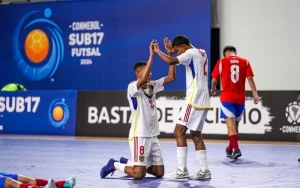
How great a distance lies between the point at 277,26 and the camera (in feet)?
67.8

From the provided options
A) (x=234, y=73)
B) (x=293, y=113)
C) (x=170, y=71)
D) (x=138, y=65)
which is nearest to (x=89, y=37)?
(x=293, y=113)

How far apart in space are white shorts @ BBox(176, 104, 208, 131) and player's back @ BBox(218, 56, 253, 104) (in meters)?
3.54

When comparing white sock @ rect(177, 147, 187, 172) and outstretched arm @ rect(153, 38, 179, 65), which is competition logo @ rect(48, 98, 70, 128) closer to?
white sock @ rect(177, 147, 187, 172)

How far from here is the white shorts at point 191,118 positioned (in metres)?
8.30

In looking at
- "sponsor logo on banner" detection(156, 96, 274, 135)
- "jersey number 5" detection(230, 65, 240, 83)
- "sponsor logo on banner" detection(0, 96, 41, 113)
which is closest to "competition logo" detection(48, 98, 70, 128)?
"sponsor logo on banner" detection(0, 96, 41, 113)

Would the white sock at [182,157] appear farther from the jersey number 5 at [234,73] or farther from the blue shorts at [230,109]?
the jersey number 5 at [234,73]

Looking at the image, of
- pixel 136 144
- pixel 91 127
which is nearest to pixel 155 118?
pixel 136 144

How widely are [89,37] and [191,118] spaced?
48.7 feet

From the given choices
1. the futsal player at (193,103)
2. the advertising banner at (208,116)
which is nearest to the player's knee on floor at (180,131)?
the futsal player at (193,103)

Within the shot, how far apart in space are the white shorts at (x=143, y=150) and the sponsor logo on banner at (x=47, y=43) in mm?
14384

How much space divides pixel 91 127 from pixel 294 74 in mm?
7333

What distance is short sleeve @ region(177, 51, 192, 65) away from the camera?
26.8 ft

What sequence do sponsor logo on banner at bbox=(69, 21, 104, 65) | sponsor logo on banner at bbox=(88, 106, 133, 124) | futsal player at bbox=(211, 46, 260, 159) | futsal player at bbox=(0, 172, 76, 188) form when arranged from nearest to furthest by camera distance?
futsal player at bbox=(0, 172, 76, 188) < futsal player at bbox=(211, 46, 260, 159) < sponsor logo on banner at bbox=(88, 106, 133, 124) < sponsor logo on banner at bbox=(69, 21, 104, 65)

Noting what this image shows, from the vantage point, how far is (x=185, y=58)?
26.9 feet
